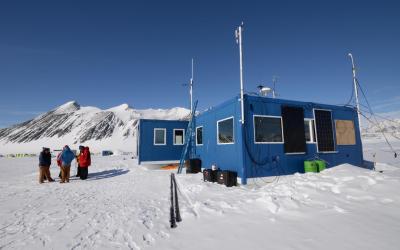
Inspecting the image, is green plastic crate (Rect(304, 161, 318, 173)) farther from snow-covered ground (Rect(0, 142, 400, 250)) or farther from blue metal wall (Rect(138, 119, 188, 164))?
blue metal wall (Rect(138, 119, 188, 164))

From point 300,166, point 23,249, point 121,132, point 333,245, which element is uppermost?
point 121,132

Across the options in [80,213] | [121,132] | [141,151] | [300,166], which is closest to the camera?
[80,213]

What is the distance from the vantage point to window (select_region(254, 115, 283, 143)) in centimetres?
920

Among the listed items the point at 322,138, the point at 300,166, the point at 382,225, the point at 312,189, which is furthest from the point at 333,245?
the point at 322,138

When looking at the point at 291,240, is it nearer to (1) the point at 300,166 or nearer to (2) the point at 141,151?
(1) the point at 300,166

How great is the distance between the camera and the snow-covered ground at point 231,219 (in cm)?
345

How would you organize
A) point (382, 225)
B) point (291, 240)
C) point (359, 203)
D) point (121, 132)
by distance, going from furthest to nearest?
point (121, 132), point (359, 203), point (382, 225), point (291, 240)

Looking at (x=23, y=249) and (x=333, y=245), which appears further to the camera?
(x=23, y=249)

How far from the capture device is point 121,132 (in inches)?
5915

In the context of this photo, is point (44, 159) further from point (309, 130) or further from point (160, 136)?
point (309, 130)

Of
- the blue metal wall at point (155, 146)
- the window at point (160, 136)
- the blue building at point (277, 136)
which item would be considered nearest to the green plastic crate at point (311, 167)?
the blue building at point (277, 136)

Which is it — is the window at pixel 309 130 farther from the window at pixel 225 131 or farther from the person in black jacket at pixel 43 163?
the person in black jacket at pixel 43 163

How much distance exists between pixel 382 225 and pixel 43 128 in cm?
21706

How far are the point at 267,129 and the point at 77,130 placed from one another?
582ft
